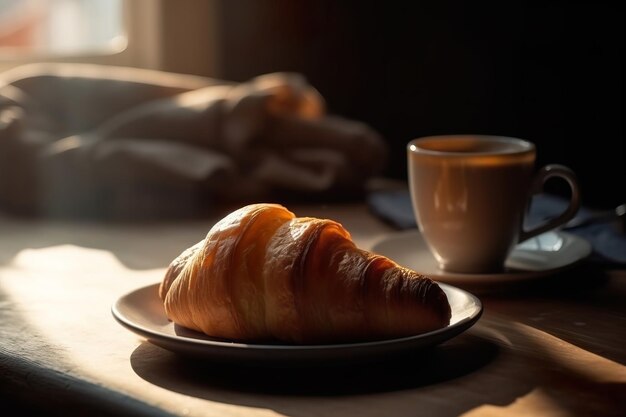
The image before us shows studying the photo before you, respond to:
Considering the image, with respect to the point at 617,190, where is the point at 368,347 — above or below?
above

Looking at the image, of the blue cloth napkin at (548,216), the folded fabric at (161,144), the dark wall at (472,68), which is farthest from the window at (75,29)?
the blue cloth napkin at (548,216)

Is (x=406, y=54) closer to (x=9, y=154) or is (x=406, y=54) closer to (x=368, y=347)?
(x=9, y=154)

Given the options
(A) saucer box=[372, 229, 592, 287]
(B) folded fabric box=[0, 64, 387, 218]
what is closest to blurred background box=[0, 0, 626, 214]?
(B) folded fabric box=[0, 64, 387, 218]

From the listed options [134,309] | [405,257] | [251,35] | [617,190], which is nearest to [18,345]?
[134,309]

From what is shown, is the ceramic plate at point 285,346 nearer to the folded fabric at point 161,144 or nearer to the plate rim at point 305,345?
the plate rim at point 305,345

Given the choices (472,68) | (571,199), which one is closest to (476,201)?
(571,199)

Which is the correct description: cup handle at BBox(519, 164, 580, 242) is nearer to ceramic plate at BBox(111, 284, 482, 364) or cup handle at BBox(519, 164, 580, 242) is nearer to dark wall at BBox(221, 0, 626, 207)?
ceramic plate at BBox(111, 284, 482, 364)
